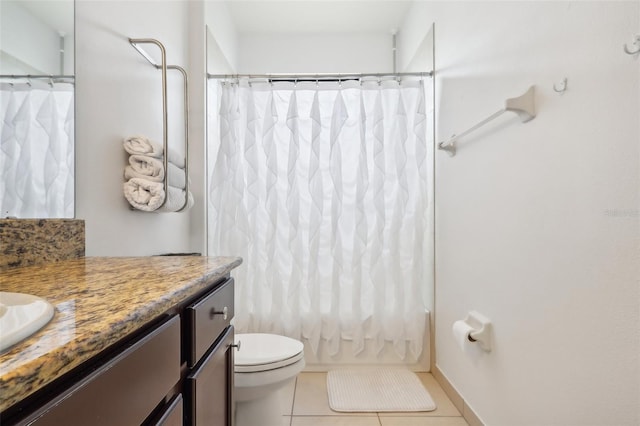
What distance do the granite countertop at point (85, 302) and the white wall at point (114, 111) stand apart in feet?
0.93

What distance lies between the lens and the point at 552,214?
3.28 ft

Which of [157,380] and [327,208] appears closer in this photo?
[157,380]

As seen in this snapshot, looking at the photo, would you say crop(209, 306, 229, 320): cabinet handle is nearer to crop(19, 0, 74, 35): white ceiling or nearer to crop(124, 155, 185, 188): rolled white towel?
crop(124, 155, 185, 188): rolled white towel

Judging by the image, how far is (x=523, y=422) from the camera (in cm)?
116

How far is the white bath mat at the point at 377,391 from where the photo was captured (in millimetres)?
1768

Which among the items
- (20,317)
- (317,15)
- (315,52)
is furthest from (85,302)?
(315,52)

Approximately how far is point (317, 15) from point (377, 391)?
9.24ft

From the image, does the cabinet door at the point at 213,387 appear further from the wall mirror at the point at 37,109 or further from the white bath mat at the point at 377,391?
the white bath mat at the point at 377,391

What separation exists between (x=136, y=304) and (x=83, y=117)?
933mm

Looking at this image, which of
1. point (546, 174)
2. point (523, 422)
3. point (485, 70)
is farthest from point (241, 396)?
point (485, 70)

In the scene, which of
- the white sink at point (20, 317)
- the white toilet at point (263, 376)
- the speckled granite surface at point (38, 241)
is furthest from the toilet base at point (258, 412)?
the white sink at point (20, 317)

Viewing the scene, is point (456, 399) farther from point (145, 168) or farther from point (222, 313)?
point (145, 168)

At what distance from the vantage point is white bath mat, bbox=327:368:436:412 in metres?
1.77

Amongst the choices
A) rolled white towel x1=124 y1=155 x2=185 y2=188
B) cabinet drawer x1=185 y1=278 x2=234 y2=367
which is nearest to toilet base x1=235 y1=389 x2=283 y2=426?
cabinet drawer x1=185 y1=278 x2=234 y2=367
